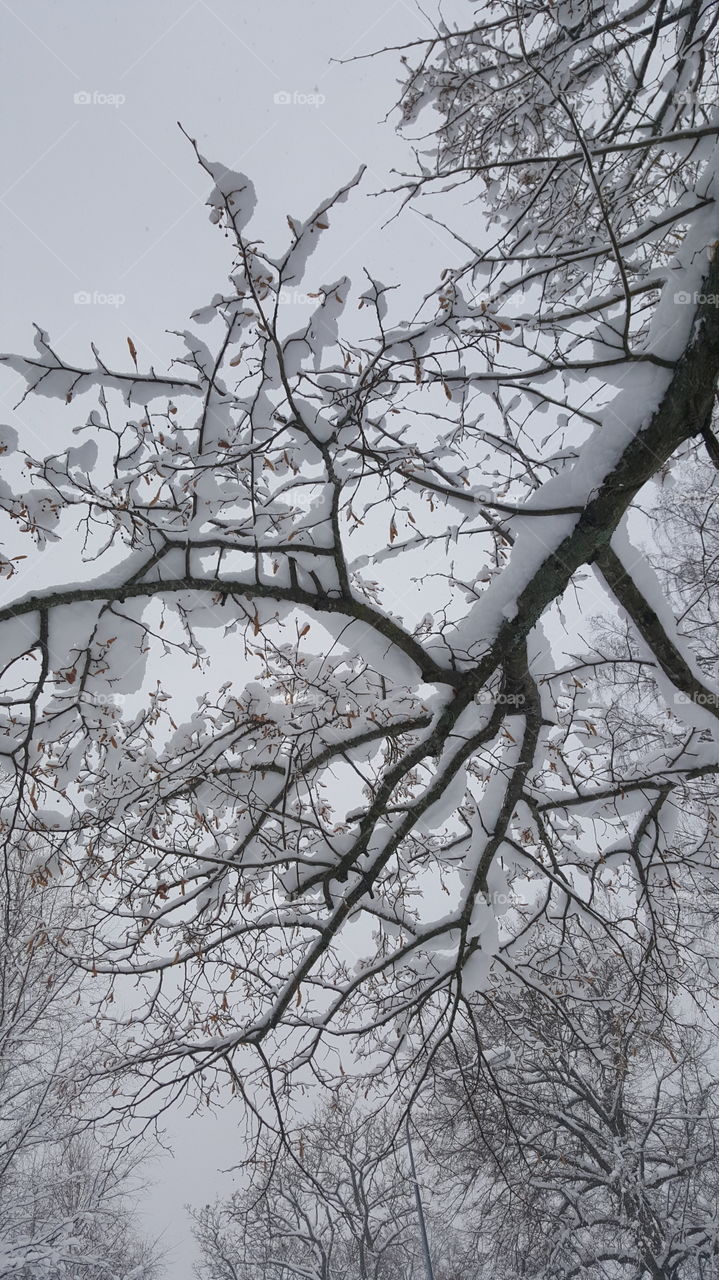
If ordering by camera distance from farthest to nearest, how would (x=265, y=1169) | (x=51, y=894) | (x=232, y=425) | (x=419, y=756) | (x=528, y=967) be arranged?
(x=51, y=894)
(x=528, y=967)
(x=265, y=1169)
(x=419, y=756)
(x=232, y=425)

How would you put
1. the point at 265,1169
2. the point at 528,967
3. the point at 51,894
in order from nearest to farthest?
1. the point at 265,1169
2. the point at 528,967
3. the point at 51,894

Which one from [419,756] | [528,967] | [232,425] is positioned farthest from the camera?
[528,967]

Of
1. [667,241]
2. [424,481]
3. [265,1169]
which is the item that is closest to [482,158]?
[667,241]

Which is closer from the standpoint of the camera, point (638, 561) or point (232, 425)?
point (232, 425)

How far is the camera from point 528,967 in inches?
157

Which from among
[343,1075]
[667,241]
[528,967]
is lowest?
[343,1075]

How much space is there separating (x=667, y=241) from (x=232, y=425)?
2.73 metres

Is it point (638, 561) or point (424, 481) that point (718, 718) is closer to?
point (638, 561)

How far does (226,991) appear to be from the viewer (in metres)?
3.15

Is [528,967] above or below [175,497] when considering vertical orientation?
below

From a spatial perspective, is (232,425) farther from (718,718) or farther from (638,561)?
(718,718)

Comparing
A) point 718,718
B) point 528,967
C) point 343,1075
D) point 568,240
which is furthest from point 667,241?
point 343,1075

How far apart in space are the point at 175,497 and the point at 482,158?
2.70 metres

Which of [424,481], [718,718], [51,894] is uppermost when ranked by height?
Answer: [51,894]
